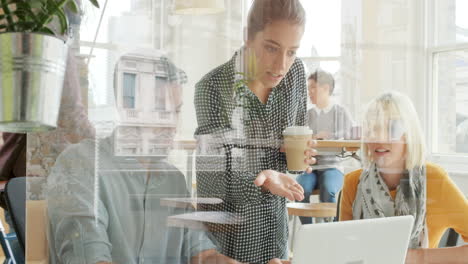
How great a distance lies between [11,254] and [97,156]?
94cm

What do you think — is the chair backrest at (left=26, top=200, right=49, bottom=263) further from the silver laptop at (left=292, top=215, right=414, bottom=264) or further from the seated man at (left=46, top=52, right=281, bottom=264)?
the silver laptop at (left=292, top=215, right=414, bottom=264)

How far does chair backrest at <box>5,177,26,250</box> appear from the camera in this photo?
1.57 m

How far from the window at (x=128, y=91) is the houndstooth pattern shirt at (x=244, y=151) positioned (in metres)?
0.20

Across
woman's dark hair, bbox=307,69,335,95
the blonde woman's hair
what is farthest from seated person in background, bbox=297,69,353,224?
the blonde woman's hair

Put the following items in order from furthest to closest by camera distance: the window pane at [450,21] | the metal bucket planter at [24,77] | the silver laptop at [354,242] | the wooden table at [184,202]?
the window pane at [450,21]
the wooden table at [184,202]
the silver laptop at [354,242]
the metal bucket planter at [24,77]

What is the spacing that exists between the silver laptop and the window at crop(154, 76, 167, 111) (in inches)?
21.8

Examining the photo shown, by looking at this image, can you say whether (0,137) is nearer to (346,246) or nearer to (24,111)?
(24,111)

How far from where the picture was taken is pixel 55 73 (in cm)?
99

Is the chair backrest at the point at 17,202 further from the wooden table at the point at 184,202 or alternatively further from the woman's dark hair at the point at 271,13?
the woman's dark hair at the point at 271,13

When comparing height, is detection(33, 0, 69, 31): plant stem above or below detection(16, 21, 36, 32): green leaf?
above

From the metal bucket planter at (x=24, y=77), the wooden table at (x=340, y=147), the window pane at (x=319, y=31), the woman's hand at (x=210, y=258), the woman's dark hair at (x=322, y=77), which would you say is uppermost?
the window pane at (x=319, y=31)

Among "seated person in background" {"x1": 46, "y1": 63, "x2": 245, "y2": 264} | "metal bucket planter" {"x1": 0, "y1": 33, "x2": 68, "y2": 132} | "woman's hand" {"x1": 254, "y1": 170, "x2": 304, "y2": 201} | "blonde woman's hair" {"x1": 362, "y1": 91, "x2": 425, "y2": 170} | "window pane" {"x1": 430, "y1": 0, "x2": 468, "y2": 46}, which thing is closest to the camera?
"metal bucket planter" {"x1": 0, "y1": 33, "x2": 68, "y2": 132}

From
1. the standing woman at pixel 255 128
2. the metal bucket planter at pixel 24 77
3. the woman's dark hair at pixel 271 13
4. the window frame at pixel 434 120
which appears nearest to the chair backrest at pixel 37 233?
the standing woman at pixel 255 128

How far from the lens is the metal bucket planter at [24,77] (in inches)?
37.0
